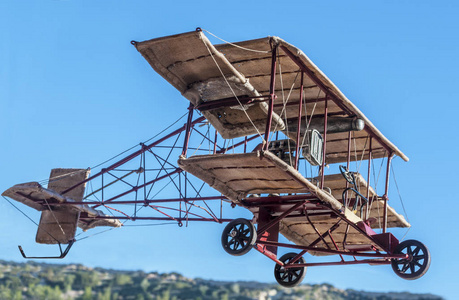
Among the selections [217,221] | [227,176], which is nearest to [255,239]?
[227,176]

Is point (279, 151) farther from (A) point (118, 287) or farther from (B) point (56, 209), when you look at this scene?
(A) point (118, 287)

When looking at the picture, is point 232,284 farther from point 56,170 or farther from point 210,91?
point 210,91

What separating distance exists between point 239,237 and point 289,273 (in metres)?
4.90

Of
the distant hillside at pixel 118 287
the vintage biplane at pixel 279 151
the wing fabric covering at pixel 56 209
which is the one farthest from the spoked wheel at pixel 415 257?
the distant hillside at pixel 118 287

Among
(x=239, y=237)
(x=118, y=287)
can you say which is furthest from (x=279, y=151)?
(x=118, y=287)

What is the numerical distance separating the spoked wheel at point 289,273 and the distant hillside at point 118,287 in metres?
38.6

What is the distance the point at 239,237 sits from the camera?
1886 centimetres

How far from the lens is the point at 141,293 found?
6425cm

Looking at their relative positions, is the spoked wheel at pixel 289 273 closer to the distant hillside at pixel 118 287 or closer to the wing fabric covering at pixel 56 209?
the wing fabric covering at pixel 56 209

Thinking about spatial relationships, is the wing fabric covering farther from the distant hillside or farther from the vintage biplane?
the distant hillside

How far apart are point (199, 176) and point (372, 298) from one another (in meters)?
52.8

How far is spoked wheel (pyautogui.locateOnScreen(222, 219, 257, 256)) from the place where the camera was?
18.6 m

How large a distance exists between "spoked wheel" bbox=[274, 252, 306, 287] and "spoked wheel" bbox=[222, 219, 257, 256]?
4.52 meters

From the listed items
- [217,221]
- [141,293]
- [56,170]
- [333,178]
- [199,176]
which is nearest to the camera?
[199,176]
